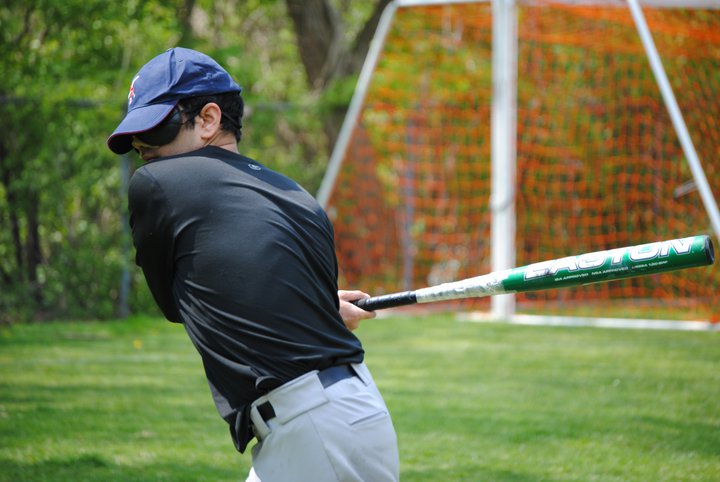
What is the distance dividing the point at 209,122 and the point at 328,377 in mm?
809

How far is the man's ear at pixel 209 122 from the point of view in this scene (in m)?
2.84

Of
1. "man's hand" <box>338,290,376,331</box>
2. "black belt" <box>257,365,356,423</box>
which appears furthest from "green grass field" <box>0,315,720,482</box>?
"black belt" <box>257,365,356,423</box>

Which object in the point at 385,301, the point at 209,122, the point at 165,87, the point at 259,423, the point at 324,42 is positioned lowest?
the point at 259,423

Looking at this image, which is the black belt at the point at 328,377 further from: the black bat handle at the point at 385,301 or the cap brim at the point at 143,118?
the cap brim at the point at 143,118

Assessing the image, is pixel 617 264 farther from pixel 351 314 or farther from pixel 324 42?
pixel 324 42

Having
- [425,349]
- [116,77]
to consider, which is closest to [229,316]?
[425,349]

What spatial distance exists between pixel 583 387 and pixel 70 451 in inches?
147

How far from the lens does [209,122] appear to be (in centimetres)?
286

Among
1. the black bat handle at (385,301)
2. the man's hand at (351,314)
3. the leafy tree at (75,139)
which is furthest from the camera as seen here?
the leafy tree at (75,139)

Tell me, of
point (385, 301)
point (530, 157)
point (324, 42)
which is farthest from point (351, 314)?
point (324, 42)

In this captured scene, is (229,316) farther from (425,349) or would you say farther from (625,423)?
(425,349)

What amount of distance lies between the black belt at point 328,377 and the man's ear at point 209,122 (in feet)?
2.49

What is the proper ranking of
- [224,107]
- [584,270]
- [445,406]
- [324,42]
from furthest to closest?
[324,42]
[445,406]
[584,270]
[224,107]

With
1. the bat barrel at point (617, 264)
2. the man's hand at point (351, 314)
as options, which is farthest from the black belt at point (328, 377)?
the bat barrel at point (617, 264)
